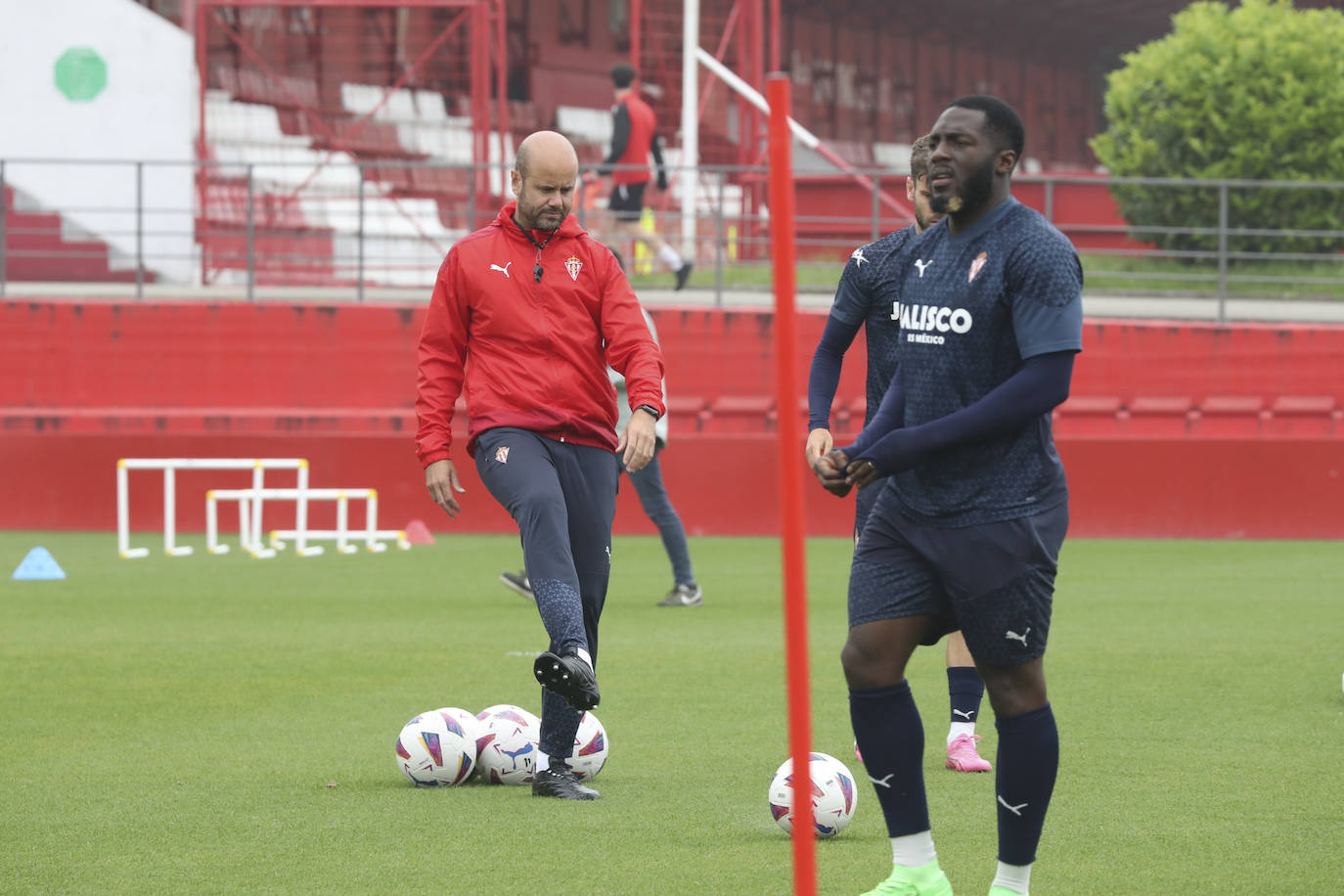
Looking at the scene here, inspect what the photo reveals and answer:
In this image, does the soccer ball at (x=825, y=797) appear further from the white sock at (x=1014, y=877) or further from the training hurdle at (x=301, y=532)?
the training hurdle at (x=301, y=532)

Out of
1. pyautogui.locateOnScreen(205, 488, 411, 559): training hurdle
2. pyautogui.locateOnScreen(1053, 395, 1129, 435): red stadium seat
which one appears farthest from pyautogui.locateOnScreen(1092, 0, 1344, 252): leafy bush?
pyautogui.locateOnScreen(205, 488, 411, 559): training hurdle

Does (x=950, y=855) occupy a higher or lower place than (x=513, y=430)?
lower

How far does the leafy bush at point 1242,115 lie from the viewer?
76.2 feet

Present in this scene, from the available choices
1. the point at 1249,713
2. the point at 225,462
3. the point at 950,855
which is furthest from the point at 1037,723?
the point at 225,462

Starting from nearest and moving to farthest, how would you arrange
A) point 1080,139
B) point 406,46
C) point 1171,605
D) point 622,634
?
point 622,634 < point 1171,605 < point 406,46 < point 1080,139

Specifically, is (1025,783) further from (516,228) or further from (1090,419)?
(1090,419)

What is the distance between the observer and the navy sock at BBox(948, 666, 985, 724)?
670 centimetres

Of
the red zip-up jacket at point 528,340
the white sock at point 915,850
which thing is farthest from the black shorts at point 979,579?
the red zip-up jacket at point 528,340

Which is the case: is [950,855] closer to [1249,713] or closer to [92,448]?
[1249,713]

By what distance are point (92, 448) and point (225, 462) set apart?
12.1 ft

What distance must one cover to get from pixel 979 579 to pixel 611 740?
10.2 feet

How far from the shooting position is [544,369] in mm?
6086

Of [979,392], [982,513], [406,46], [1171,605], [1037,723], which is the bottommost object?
[1171,605]

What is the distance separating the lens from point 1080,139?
54812 mm
